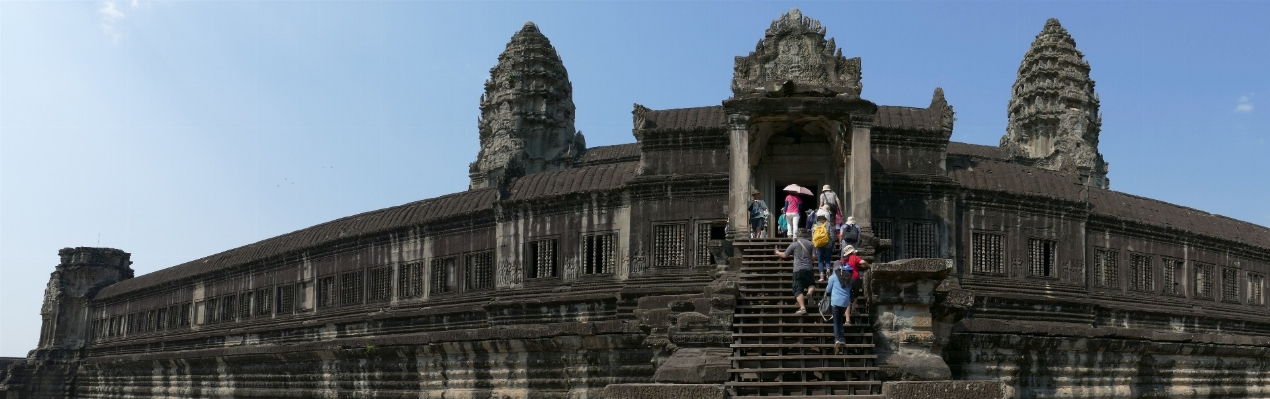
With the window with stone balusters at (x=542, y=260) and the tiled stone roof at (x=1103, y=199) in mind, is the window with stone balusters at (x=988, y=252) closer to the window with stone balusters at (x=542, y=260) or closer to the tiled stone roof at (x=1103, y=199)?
the tiled stone roof at (x=1103, y=199)

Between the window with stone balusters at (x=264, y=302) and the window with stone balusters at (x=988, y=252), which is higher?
the window with stone balusters at (x=988, y=252)

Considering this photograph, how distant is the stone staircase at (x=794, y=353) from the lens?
16062 millimetres

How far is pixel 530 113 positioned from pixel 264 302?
1840 centimetres

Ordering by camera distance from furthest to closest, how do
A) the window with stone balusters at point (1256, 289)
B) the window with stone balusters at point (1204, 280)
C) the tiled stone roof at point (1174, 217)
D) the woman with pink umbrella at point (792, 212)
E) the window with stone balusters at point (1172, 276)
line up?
1. the window with stone balusters at point (1256, 289)
2. the window with stone balusters at point (1204, 280)
3. the window with stone balusters at point (1172, 276)
4. the tiled stone roof at point (1174, 217)
5. the woman with pink umbrella at point (792, 212)

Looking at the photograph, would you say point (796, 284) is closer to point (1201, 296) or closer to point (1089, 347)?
point (1089, 347)

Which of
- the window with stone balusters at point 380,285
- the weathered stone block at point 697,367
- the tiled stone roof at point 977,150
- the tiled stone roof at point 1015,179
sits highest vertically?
the tiled stone roof at point 977,150

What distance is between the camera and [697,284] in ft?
89.8

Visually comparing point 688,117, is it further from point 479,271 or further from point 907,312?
point 907,312

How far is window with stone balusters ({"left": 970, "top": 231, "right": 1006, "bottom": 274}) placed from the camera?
2839 cm

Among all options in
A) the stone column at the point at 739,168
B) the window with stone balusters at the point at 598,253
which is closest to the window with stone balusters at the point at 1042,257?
the stone column at the point at 739,168

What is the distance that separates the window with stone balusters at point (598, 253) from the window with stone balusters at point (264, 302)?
15.6 meters

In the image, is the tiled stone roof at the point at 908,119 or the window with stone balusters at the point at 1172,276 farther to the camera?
the window with stone balusters at the point at 1172,276

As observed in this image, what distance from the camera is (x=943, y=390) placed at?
14844 millimetres

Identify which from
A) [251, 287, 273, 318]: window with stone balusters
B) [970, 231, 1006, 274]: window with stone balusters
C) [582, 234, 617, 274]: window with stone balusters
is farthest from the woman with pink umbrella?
[251, 287, 273, 318]: window with stone balusters
